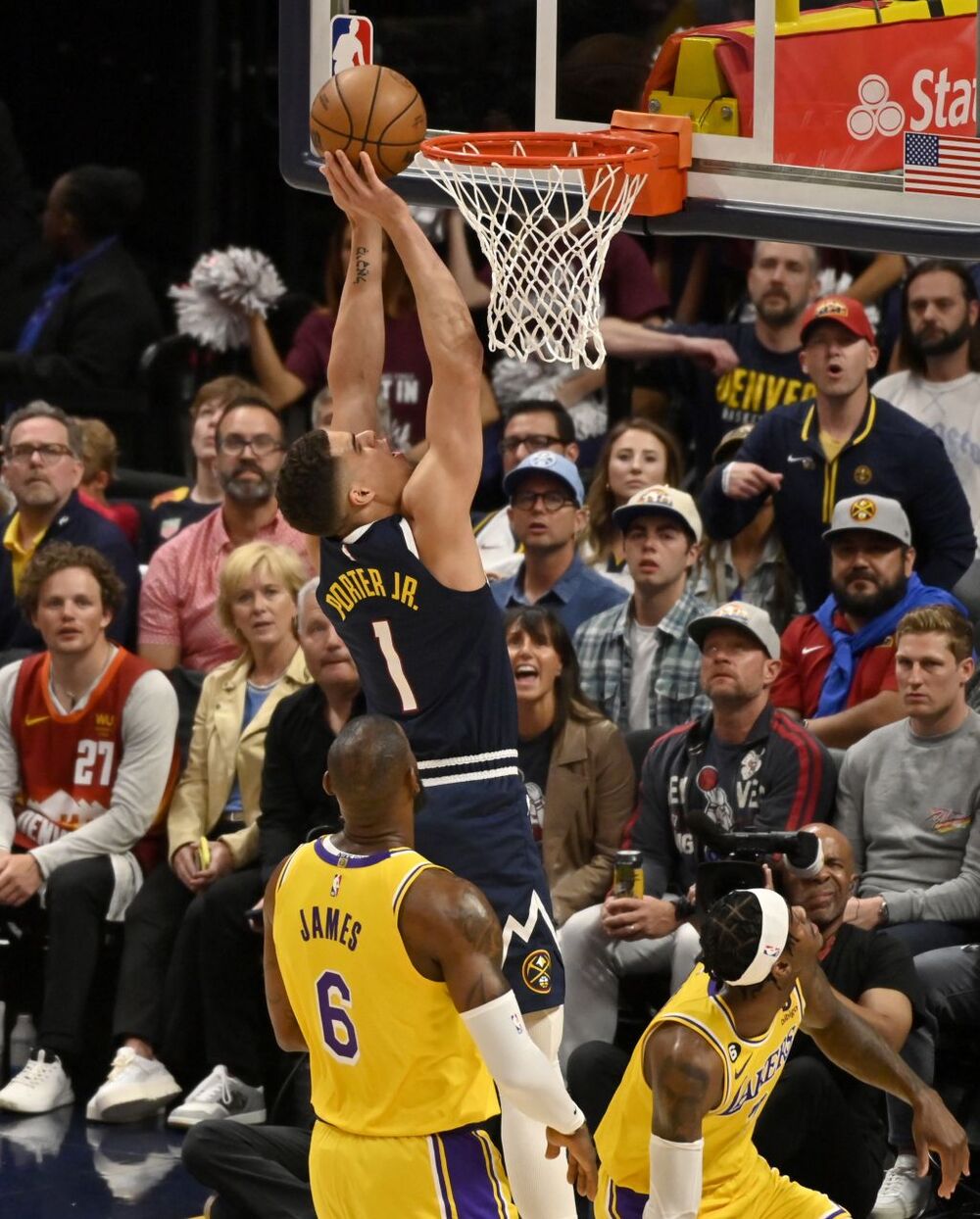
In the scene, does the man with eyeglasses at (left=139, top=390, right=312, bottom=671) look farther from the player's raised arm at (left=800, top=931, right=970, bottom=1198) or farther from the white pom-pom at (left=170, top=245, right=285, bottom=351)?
the player's raised arm at (left=800, top=931, right=970, bottom=1198)

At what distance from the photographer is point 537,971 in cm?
491

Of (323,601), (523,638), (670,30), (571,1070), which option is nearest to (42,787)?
(523,638)

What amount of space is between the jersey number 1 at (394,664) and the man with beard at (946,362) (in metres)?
3.74

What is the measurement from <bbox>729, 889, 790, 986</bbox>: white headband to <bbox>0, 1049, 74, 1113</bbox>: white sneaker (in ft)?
11.1

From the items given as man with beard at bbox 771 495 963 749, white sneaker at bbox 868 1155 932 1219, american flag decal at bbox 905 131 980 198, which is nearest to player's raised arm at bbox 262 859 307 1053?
white sneaker at bbox 868 1155 932 1219

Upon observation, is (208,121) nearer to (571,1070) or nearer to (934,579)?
(934,579)

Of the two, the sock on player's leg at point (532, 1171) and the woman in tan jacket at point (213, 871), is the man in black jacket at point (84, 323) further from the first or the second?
the sock on player's leg at point (532, 1171)

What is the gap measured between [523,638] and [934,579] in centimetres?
169

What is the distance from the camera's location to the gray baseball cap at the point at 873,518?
7273 millimetres

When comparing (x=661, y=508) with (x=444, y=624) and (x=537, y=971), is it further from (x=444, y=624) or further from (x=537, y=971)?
(x=537, y=971)

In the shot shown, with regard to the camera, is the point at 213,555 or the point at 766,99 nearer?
the point at 766,99

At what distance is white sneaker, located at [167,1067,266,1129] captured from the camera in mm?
7121

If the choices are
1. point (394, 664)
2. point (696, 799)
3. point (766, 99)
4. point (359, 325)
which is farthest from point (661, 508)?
point (394, 664)

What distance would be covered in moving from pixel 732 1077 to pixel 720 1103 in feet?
0.23
